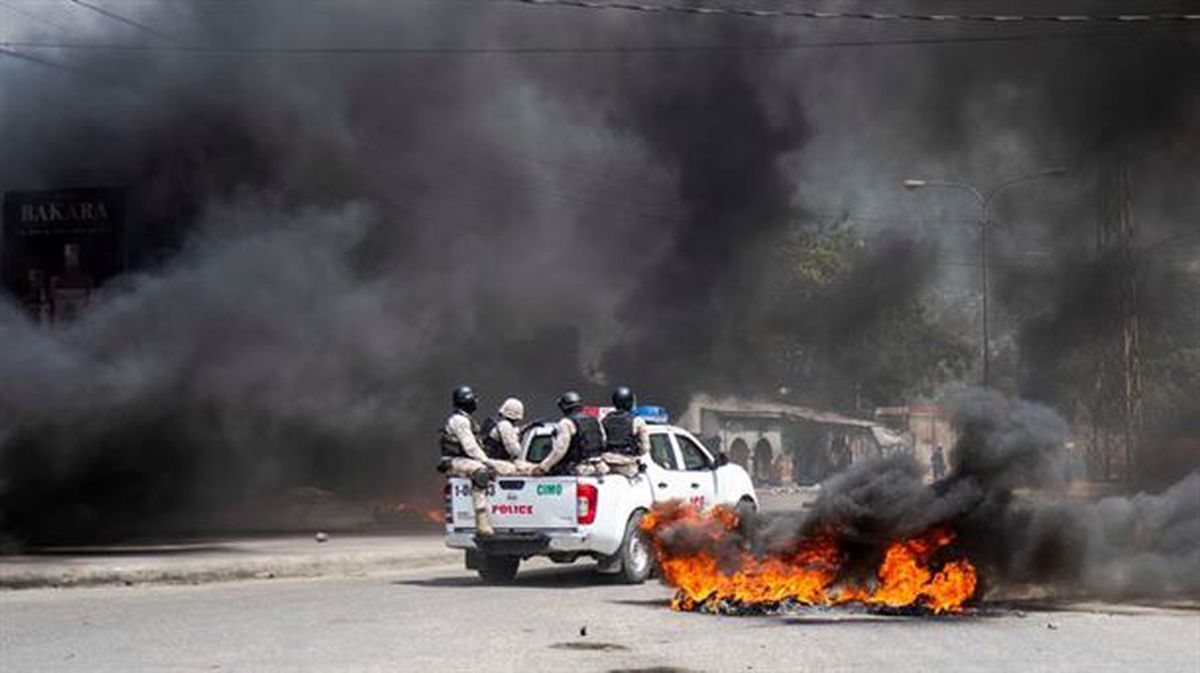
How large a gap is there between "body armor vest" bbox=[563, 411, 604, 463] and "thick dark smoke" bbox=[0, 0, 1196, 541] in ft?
25.8

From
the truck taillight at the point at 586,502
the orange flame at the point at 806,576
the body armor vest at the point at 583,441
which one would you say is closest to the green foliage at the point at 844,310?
the body armor vest at the point at 583,441

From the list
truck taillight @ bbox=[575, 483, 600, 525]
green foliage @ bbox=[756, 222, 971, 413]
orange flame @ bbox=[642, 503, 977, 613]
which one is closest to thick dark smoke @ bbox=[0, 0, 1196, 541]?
green foliage @ bbox=[756, 222, 971, 413]

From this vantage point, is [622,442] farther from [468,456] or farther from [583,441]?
[468,456]

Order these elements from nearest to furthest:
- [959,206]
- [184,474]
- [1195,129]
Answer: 1. [1195,129]
2. [184,474]
3. [959,206]

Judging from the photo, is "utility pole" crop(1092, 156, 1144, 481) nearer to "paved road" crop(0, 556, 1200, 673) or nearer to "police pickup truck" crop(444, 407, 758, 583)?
"police pickup truck" crop(444, 407, 758, 583)

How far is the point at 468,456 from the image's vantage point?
13.1 meters

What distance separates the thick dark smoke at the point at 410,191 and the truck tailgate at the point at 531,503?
7.39 meters

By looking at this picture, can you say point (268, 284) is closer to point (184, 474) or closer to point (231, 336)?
point (231, 336)

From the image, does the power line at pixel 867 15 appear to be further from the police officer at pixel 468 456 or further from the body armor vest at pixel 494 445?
the police officer at pixel 468 456

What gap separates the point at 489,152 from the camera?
23.2 m

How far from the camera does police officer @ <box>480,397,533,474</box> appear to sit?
42.7ft

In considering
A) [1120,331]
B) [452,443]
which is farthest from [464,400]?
[1120,331]

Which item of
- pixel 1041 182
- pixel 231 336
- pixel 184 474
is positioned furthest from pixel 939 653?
pixel 1041 182

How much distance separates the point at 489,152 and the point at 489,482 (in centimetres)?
1119
